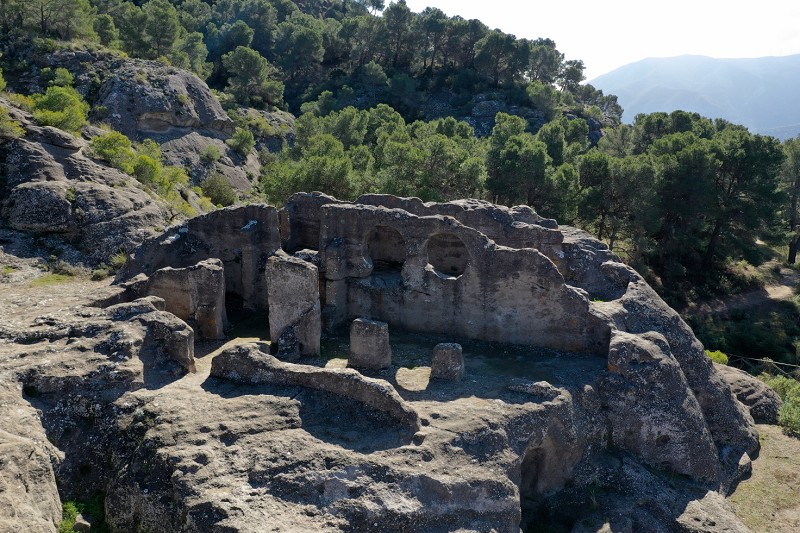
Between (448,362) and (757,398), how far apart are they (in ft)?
39.7

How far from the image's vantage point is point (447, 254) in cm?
2242

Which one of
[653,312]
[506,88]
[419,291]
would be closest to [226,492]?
[419,291]

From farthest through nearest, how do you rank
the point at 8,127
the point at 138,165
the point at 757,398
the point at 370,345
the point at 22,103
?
1. the point at 138,165
2. the point at 22,103
3. the point at 8,127
4. the point at 757,398
5. the point at 370,345

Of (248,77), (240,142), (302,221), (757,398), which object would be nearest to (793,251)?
(757,398)

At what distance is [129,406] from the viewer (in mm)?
13500

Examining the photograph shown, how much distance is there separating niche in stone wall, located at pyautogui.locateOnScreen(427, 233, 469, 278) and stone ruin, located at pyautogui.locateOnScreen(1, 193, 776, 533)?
5 cm

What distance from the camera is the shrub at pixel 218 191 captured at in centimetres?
3931

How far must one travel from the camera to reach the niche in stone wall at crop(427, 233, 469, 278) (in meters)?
22.3

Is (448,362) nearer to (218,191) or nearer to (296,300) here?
(296,300)

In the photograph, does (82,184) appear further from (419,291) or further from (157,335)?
(419,291)

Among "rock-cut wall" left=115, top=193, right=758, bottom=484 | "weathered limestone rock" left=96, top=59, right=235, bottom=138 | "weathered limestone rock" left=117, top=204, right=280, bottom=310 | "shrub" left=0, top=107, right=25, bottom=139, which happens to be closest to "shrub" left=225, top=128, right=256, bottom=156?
"weathered limestone rock" left=96, top=59, right=235, bottom=138

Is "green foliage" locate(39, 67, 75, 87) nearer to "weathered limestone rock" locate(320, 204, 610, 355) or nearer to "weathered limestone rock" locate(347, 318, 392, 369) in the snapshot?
"weathered limestone rock" locate(320, 204, 610, 355)

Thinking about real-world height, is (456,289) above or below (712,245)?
above

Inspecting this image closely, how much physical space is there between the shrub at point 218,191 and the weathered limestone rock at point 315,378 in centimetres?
2595
